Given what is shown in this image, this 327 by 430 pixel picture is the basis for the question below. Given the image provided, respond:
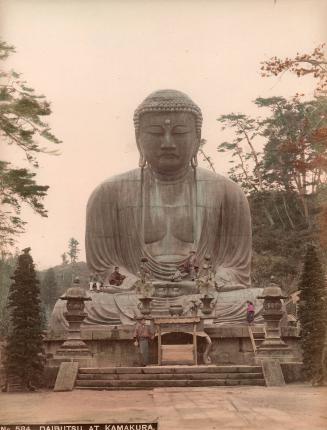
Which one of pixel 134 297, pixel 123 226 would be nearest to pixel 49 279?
pixel 123 226

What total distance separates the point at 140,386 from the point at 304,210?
17.0 m

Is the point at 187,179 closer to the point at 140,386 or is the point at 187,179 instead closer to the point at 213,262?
the point at 213,262

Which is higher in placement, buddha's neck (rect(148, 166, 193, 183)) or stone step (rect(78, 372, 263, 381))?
buddha's neck (rect(148, 166, 193, 183))

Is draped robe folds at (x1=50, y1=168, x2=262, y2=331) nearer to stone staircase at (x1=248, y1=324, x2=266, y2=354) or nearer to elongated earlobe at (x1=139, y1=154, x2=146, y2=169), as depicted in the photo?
elongated earlobe at (x1=139, y1=154, x2=146, y2=169)

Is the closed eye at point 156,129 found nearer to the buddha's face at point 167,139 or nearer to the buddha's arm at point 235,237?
the buddha's face at point 167,139

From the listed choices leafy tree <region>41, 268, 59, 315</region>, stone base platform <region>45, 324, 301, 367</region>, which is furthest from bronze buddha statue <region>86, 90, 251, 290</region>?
leafy tree <region>41, 268, 59, 315</region>

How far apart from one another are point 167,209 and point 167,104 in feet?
7.97

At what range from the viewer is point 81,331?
14.6 metres

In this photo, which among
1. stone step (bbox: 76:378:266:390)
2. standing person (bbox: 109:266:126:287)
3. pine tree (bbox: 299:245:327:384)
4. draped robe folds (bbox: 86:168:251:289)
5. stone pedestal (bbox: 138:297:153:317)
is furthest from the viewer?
draped robe folds (bbox: 86:168:251:289)

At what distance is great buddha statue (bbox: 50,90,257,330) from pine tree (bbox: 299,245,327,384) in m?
4.99

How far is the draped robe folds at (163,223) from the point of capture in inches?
731

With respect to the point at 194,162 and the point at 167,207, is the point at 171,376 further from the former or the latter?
the point at 194,162

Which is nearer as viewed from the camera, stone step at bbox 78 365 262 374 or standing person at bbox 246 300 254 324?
stone step at bbox 78 365 262 374

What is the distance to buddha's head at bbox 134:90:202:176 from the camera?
1880 cm
